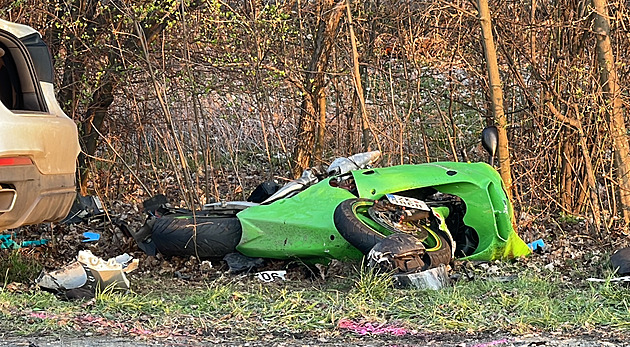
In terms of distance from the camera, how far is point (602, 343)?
4789 mm

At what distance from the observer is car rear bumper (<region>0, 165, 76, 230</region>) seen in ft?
17.7

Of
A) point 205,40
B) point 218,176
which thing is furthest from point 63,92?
point 218,176

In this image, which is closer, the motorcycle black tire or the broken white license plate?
the broken white license plate

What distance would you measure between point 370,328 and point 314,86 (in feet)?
19.8

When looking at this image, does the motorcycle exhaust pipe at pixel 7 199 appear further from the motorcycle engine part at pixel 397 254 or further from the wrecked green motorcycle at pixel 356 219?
the motorcycle engine part at pixel 397 254

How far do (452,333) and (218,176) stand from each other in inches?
266

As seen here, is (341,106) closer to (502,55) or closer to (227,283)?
(502,55)

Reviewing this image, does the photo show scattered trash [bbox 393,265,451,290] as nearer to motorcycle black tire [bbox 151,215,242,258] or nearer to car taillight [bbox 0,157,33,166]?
motorcycle black tire [bbox 151,215,242,258]

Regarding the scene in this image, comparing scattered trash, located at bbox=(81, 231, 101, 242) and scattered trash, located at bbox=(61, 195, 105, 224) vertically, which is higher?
scattered trash, located at bbox=(61, 195, 105, 224)

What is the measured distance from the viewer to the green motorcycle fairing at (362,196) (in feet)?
23.9

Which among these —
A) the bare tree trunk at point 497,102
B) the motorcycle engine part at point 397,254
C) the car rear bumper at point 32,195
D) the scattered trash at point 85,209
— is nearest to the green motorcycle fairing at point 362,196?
the motorcycle engine part at point 397,254

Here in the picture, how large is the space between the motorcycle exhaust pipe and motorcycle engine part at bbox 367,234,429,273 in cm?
261

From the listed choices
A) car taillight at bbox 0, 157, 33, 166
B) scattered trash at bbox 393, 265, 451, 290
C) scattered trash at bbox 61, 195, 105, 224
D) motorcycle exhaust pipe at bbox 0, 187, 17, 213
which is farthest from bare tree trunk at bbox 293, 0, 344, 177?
motorcycle exhaust pipe at bbox 0, 187, 17, 213

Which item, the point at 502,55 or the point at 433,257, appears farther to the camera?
the point at 502,55
